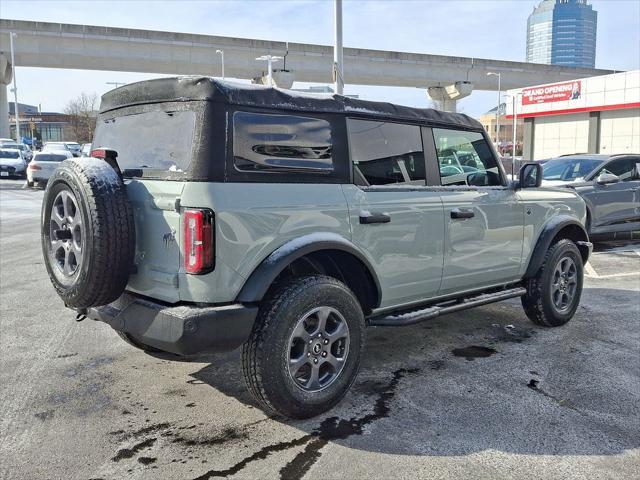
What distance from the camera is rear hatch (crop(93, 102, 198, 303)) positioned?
133 inches

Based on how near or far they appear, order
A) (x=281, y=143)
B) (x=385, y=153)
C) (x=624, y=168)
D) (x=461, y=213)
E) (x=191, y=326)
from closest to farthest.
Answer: (x=191, y=326) < (x=281, y=143) < (x=385, y=153) < (x=461, y=213) < (x=624, y=168)

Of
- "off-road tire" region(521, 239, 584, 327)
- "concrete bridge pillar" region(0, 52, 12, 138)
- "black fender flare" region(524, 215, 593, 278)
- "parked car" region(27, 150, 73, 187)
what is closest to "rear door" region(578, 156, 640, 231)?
"black fender flare" region(524, 215, 593, 278)

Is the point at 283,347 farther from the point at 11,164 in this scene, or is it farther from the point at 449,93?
the point at 449,93

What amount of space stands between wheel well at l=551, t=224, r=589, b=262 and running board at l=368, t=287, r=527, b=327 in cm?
87

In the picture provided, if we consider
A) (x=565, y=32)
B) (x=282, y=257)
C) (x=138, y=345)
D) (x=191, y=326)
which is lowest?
(x=138, y=345)

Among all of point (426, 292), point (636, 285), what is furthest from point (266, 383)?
point (636, 285)

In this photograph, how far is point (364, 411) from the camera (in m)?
3.83

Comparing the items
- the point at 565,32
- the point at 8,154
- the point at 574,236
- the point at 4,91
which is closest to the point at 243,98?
the point at 574,236

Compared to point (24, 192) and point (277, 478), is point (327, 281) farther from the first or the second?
point (24, 192)

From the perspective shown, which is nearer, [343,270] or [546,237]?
[343,270]

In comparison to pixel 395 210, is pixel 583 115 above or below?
above

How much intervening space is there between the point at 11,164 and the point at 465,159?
2907 cm

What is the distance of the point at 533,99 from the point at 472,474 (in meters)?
41.7

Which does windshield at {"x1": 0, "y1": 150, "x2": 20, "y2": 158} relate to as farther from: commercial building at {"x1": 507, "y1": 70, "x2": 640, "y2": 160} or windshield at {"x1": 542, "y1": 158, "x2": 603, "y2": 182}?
commercial building at {"x1": 507, "y1": 70, "x2": 640, "y2": 160}
